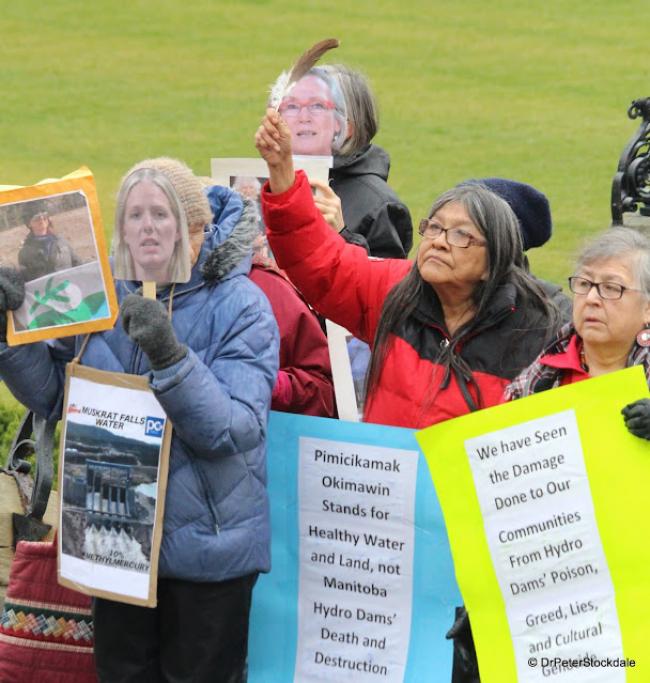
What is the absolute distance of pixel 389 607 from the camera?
16.0 feet

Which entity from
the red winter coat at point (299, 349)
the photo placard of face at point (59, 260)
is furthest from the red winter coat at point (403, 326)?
the photo placard of face at point (59, 260)

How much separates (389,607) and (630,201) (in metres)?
2.71

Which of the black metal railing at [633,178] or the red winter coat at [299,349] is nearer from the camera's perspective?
the red winter coat at [299,349]

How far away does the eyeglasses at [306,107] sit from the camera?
5.46 metres

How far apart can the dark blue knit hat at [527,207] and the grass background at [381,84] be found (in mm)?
8135

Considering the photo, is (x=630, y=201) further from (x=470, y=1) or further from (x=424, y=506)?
(x=470, y=1)

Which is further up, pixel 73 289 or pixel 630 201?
pixel 630 201

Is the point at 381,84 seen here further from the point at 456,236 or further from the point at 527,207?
the point at 456,236

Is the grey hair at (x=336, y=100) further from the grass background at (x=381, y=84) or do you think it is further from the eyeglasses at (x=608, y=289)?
the grass background at (x=381, y=84)

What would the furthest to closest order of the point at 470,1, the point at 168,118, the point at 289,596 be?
1. the point at 470,1
2. the point at 168,118
3. the point at 289,596

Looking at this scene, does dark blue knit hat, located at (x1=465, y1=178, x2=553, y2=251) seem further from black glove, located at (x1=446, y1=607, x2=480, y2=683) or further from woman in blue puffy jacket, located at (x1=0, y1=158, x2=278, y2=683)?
black glove, located at (x1=446, y1=607, x2=480, y2=683)

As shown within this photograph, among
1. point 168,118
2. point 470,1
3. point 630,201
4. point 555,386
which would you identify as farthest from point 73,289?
point 470,1

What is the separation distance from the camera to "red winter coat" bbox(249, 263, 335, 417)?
507 centimetres

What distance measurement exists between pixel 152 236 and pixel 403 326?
2.58ft
